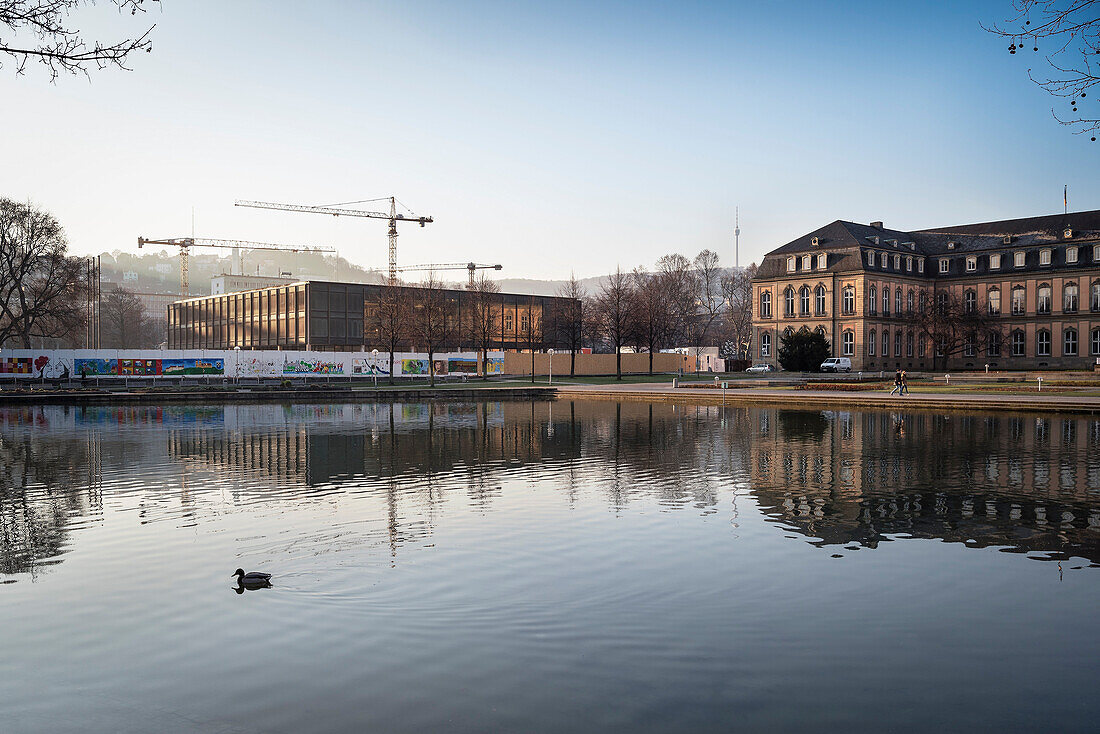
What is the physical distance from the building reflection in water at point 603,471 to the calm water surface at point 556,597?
133 millimetres

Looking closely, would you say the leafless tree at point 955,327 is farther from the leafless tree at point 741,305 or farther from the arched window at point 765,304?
the leafless tree at point 741,305

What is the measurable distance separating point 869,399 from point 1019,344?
52326 mm

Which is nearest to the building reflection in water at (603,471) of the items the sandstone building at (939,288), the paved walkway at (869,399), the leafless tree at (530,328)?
the paved walkway at (869,399)

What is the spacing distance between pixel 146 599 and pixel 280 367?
218 feet

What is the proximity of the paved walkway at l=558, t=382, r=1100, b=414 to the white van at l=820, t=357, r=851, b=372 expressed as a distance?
25.2 metres

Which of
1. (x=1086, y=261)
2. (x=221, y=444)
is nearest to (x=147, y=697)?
(x=221, y=444)

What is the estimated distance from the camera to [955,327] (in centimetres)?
8038

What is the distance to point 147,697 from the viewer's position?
6957 mm

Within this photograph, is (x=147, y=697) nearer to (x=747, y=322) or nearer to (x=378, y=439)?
(x=378, y=439)

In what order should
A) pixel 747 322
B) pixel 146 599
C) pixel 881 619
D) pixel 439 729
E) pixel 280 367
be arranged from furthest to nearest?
pixel 747 322
pixel 280 367
pixel 146 599
pixel 881 619
pixel 439 729

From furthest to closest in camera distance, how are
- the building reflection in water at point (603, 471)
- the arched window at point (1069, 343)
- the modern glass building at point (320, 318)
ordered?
the modern glass building at point (320, 318) → the arched window at point (1069, 343) → the building reflection in water at point (603, 471)

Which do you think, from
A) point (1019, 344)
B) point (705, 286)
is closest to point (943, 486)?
point (1019, 344)

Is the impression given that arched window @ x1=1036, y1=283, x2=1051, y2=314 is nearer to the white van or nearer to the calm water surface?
the white van

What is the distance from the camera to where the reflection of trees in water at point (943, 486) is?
42.0ft
